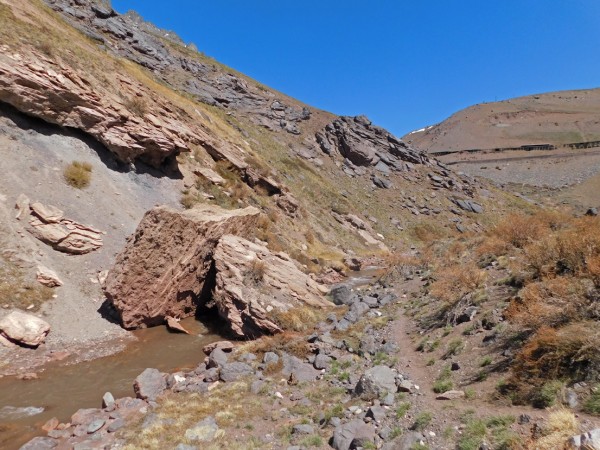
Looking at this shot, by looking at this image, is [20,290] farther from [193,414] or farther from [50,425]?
[193,414]

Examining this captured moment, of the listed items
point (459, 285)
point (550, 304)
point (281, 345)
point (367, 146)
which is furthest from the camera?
point (367, 146)

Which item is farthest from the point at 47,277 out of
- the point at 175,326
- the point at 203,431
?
the point at 203,431

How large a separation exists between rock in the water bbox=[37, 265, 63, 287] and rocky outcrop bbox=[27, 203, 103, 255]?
1.35 meters

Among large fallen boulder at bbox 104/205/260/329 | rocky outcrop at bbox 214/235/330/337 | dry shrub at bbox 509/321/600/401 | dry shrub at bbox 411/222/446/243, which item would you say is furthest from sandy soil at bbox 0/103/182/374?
dry shrub at bbox 411/222/446/243

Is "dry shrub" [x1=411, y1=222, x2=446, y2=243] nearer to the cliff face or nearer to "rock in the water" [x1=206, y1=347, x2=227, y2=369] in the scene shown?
the cliff face

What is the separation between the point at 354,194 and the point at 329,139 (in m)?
14.9

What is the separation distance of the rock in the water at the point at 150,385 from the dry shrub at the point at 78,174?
1109 centimetres

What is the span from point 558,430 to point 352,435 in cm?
322

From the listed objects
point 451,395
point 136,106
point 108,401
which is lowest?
point 108,401

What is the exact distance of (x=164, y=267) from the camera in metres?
14.6

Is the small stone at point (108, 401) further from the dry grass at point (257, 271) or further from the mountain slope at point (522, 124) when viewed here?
the mountain slope at point (522, 124)

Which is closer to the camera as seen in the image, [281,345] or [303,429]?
[303,429]

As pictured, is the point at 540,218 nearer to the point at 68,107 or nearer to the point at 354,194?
the point at 68,107

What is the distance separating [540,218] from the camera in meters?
16.1
